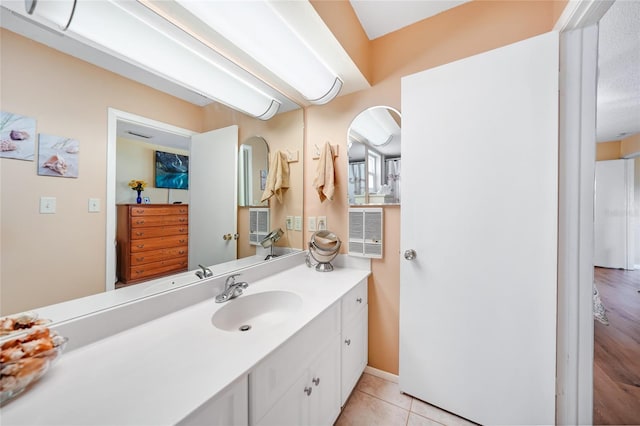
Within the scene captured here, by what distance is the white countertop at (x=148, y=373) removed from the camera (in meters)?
0.47

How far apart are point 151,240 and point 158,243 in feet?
0.14

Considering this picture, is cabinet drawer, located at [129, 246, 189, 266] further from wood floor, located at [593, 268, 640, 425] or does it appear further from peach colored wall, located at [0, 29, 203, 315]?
wood floor, located at [593, 268, 640, 425]

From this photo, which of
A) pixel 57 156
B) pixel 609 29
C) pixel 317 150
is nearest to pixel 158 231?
pixel 57 156

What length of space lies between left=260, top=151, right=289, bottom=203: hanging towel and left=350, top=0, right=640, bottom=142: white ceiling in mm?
1055

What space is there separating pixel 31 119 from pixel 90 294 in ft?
1.84

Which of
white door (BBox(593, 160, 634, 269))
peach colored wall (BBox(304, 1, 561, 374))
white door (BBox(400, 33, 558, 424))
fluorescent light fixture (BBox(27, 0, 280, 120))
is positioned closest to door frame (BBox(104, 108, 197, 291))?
fluorescent light fixture (BBox(27, 0, 280, 120))

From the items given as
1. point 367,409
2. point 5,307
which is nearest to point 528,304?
point 367,409

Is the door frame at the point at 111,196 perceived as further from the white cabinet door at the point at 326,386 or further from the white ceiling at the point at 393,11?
the white ceiling at the point at 393,11

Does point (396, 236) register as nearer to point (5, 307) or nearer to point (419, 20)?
point (419, 20)

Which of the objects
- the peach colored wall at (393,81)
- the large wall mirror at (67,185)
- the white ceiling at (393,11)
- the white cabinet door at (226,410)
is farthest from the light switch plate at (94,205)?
the white ceiling at (393,11)

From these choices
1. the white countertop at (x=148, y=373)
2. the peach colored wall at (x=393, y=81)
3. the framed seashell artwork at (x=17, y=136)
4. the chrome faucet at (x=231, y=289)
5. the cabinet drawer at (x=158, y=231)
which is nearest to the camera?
the white countertop at (x=148, y=373)

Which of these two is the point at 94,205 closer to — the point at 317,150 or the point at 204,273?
the point at 204,273

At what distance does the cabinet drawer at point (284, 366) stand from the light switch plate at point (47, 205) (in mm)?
773

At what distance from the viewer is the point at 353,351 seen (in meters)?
1.37
